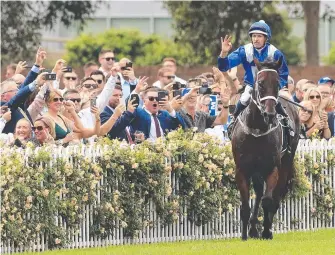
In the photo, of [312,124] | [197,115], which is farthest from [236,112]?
[312,124]

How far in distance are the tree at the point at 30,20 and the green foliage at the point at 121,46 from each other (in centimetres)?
1663

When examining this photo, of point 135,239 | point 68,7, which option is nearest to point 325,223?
point 135,239

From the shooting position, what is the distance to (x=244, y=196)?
16.4m

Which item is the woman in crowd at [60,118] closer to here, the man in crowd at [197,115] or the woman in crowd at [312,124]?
the man in crowd at [197,115]

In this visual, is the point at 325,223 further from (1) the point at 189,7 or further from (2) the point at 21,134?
(1) the point at 189,7

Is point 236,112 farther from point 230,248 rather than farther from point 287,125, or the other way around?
point 230,248

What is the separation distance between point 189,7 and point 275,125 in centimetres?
1984

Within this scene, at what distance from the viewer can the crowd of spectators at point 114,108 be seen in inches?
669

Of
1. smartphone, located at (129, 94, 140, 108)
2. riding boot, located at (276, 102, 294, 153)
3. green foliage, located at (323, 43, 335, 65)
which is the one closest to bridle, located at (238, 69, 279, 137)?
riding boot, located at (276, 102, 294, 153)

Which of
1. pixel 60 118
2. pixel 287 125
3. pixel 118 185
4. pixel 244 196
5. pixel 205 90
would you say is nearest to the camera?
pixel 244 196

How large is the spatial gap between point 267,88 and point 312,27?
65.7 ft

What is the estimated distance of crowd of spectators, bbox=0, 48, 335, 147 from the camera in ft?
55.8

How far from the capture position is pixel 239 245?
15.3m

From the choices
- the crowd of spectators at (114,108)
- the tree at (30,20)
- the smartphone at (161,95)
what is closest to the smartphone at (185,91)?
the crowd of spectators at (114,108)
